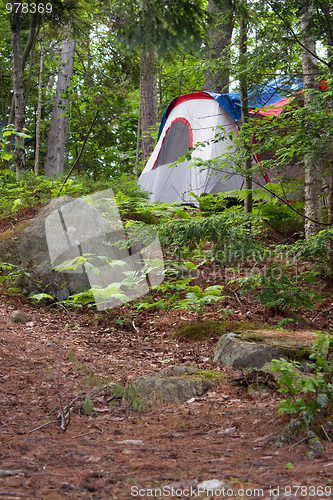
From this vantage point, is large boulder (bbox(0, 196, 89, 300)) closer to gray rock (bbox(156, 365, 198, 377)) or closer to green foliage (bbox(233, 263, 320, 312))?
green foliage (bbox(233, 263, 320, 312))

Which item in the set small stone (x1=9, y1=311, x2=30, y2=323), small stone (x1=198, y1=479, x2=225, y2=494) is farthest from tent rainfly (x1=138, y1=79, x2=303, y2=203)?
small stone (x1=198, y1=479, x2=225, y2=494)

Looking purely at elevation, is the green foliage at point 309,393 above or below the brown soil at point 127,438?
above

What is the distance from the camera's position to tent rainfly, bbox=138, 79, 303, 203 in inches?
355

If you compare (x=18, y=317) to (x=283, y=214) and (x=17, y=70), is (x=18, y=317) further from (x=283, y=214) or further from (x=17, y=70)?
(x=17, y=70)

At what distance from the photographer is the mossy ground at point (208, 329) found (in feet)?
16.4

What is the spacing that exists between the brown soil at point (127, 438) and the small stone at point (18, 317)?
2.93 feet

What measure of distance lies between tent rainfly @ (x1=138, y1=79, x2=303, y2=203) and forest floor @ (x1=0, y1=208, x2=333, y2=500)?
519cm

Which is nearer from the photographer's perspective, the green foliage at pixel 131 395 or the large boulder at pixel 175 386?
the green foliage at pixel 131 395

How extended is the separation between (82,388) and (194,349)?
1708 mm

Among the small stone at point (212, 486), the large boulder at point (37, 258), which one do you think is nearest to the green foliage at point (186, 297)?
the large boulder at point (37, 258)

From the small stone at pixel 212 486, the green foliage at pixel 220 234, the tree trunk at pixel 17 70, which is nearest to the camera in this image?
the small stone at pixel 212 486

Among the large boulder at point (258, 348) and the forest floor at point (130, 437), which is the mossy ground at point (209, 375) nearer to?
the forest floor at point (130, 437)

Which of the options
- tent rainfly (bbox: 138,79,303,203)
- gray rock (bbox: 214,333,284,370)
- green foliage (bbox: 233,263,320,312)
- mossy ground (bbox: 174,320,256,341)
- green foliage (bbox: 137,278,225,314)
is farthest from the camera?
tent rainfly (bbox: 138,79,303,203)

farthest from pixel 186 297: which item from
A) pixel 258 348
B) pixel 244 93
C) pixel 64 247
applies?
pixel 244 93
